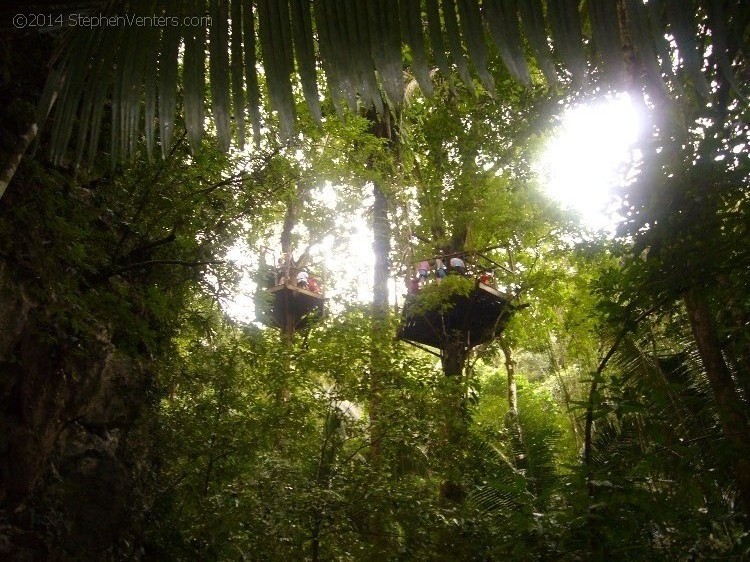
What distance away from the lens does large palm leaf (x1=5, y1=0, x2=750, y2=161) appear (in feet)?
1.69

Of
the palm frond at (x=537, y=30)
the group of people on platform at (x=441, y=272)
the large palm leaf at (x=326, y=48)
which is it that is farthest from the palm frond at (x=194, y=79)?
the group of people on platform at (x=441, y=272)

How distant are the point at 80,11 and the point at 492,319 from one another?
10648mm

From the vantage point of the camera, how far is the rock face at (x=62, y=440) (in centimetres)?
349

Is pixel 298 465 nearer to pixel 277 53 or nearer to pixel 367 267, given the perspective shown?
pixel 277 53

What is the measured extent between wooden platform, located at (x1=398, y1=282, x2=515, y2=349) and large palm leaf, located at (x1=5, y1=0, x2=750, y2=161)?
9161 millimetres

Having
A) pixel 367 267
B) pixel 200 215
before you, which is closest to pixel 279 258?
pixel 367 267

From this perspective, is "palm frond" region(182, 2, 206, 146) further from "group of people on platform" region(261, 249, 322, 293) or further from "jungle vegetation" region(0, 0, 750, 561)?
"group of people on platform" region(261, 249, 322, 293)

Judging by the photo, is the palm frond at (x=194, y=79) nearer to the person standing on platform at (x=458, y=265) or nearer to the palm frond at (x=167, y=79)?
the palm frond at (x=167, y=79)

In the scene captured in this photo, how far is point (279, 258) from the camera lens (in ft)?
44.6

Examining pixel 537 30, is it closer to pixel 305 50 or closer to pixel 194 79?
pixel 305 50

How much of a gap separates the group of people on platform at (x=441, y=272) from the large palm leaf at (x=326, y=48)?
890 cm

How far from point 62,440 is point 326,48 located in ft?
17.4

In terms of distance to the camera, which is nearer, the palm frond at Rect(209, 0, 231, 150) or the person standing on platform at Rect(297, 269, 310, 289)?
the palm frond at Rect(209, 0, 231, 150)

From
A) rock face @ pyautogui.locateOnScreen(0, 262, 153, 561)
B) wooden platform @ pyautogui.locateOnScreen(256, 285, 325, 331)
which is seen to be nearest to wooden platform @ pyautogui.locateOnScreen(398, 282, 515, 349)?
wooden platform @ pyautogui.locateOnScreen(256, 285, 325, 331)
